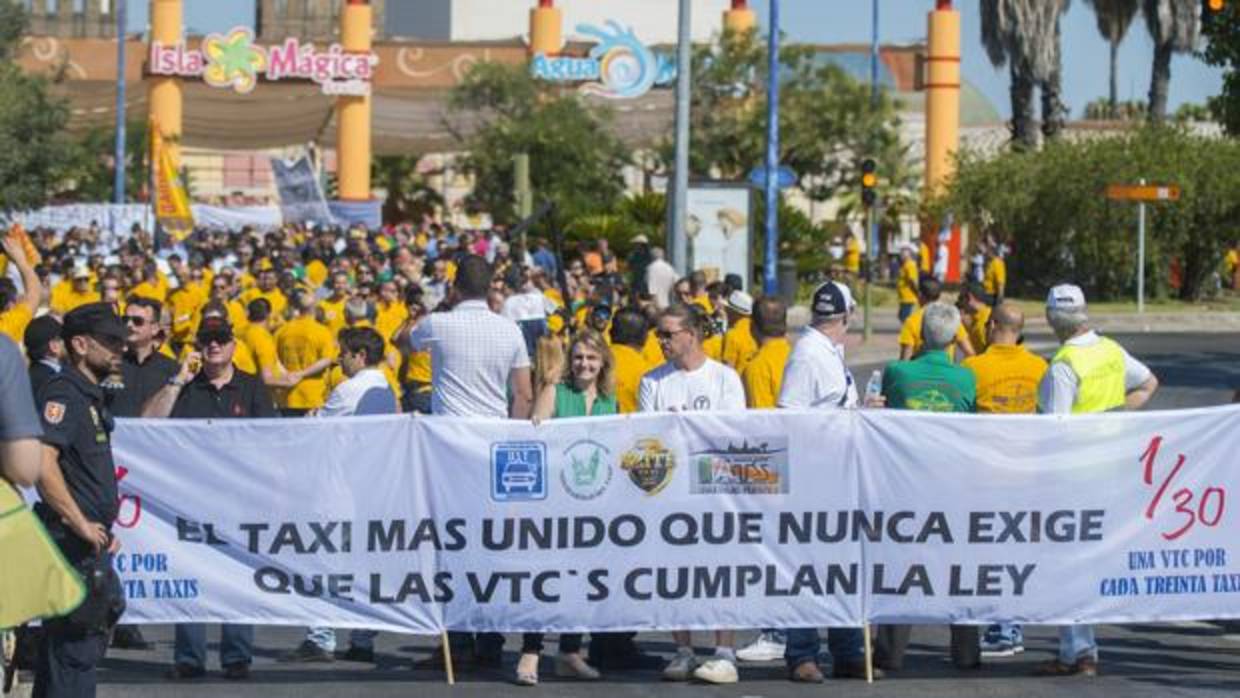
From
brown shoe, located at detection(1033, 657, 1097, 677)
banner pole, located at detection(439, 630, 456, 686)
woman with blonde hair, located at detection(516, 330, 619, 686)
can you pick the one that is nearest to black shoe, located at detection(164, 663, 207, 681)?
banner pole, located at detection(439, 630, 456, 686)

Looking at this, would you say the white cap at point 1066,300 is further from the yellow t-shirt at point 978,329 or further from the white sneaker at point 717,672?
the yellow t-shirt at point 978,329

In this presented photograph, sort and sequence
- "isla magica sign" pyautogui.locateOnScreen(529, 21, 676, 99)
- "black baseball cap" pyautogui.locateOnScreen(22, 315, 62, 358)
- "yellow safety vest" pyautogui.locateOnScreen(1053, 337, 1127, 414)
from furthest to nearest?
"isla magica sign" pyautogui.locateOnScreen(529, 21, 676, 99)
"yellow safety vest" pyautogui.locateOnScreen(1053, 337, 1127, 414)
"black baseball cap" pyautogui.locateOnScreen(22, 315, 62, 358)

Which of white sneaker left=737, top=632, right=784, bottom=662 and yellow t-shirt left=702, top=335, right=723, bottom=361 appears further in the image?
yellow t-shirt left=702, top=335, right=723, bottom=361

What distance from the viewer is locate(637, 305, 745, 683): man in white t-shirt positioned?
486 inches

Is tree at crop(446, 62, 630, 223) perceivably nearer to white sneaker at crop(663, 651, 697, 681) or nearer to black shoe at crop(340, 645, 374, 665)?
black shoe at crop(340, 645, 374, 665)

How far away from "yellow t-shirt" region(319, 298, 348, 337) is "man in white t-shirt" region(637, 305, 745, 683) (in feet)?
28.6

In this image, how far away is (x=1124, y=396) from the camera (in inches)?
506

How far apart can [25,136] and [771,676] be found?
124 feet

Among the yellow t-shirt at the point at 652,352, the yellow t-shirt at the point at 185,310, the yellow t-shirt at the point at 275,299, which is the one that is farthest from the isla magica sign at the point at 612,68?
the yellow t-shirt at the point at 652,352

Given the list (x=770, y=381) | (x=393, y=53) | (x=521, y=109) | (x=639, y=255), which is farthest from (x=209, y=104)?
(x=770, y=381)

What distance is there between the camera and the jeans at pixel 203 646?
1229cm

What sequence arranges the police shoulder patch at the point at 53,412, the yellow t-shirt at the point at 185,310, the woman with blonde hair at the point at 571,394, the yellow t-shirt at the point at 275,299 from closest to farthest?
the police shoulder patch at the point at 53,412 → the woman with blonde hair at the point at 571,394 → the yellow t-shirt at the point at 275,299 → the yellow t-shirt at the point at 185,310

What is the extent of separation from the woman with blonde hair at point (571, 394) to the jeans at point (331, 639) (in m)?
0.80

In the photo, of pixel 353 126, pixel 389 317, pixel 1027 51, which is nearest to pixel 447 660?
pixel 389 317
